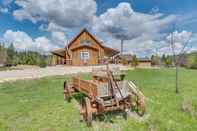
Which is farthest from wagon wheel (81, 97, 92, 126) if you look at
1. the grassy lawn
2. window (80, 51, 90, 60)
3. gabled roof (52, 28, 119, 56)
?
gabled roof (52, 28, 119, 56)

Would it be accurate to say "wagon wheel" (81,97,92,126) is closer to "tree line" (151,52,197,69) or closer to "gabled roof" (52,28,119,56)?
"tree line" (151,52,197,69)

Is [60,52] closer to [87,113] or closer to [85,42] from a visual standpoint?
[85,42]

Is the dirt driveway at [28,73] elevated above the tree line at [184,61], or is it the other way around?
the tree line at [184,61]

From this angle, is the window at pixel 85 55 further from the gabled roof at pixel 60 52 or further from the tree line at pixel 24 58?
the tree line at pixel 24 58

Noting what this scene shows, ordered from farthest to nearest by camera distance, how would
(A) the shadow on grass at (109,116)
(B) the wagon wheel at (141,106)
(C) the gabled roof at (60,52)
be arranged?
(C) the gabled roof at (60,52) → (B) the wagon wheel at (141,106) → (A) the shadow on grass at (109,116)

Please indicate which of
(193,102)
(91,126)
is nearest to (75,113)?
(91,126)

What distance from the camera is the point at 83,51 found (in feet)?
106

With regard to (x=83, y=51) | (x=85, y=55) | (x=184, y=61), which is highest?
(x=83, y=51)

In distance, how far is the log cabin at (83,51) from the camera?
32.1 metres

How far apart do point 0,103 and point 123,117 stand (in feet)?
19.5

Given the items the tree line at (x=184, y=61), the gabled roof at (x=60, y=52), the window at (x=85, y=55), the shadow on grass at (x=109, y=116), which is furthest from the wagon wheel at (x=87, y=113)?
the gabled roof at (x=60, y=52)

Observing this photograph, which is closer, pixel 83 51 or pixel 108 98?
pixel 108 98

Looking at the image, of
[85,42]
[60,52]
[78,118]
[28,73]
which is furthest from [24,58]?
[78,118]

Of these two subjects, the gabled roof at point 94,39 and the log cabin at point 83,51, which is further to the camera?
the gabled roof at point 94,39
